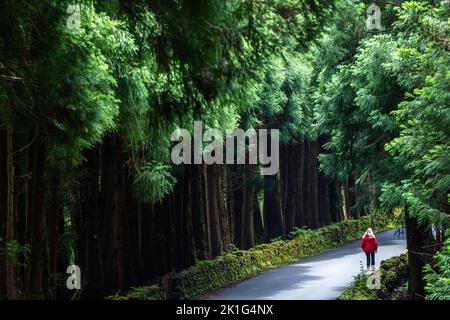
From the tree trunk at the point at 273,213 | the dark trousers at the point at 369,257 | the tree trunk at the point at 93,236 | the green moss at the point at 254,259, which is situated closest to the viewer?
the tree trunk at the point at 93,236

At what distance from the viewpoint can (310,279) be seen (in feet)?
95.6

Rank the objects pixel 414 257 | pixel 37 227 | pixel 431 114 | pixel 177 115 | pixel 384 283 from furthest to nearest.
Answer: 1. pixel 384 283
2. pixel 414 257
3. pixel 37 227
4. pixel 431 114
5. pixel 177 115

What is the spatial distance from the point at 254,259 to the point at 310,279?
483 cm

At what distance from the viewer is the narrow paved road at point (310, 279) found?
25.1 m

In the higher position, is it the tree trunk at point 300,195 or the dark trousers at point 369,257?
the tree trunk at point 300,195

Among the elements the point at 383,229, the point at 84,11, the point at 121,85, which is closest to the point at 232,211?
the point at 383,229

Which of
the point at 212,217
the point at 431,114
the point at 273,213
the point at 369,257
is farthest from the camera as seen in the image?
the point at 273,213

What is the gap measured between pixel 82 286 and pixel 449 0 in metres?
13.9

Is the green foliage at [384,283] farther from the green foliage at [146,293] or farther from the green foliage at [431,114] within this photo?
the green foliage at [431,114]

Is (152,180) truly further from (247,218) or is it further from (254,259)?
(247,218)

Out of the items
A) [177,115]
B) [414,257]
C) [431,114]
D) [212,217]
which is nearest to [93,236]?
[414,257]

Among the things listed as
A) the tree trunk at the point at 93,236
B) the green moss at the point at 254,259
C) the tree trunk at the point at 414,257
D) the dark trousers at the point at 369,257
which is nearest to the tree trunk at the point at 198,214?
the green moss at the point at 254,259

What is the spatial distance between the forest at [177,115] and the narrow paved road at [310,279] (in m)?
2.41

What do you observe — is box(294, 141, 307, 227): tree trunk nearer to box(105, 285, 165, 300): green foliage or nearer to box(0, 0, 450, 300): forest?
box(0, 0, 450, 300): forest
